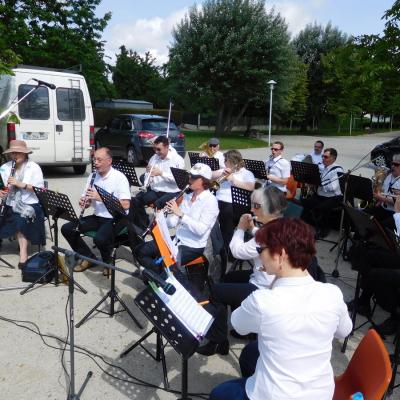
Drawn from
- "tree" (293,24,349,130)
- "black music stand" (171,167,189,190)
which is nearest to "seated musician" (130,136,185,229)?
"black music stand" (171,167,189,190)

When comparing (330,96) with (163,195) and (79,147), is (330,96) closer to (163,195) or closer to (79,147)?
(79,147)

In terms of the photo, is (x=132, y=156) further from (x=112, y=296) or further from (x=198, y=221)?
(x=112, y=296)

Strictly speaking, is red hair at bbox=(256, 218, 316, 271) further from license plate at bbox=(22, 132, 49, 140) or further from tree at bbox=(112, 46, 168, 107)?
tree at bbox=(112, 46, 168, 107)

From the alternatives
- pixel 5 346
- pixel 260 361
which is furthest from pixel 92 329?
pixel 260 361

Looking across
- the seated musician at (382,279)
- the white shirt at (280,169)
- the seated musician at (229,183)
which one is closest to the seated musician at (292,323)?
the seated musician at (382,279)

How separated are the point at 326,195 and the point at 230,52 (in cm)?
1910

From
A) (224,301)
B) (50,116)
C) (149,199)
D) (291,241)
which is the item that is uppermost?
(50,116)

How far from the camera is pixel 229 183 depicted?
630 cm

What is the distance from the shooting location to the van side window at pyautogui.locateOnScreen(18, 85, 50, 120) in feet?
33.4

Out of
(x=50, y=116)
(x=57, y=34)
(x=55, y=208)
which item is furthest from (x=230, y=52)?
(x=55, y=208)

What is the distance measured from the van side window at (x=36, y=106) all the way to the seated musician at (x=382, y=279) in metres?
8.45

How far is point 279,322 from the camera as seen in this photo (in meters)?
1.94

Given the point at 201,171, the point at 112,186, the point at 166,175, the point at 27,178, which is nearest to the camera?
the point at 201,171

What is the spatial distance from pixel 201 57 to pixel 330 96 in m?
14.6
